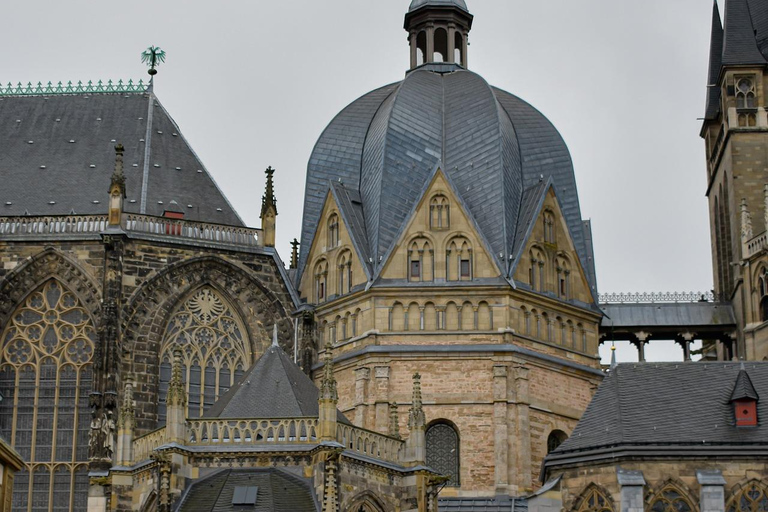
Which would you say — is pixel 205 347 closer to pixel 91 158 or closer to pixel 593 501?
pixel 91 158

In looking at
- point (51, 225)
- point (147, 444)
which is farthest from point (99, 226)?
point (147, 444)

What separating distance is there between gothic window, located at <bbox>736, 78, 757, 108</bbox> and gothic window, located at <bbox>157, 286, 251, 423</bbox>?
1792 centimetres

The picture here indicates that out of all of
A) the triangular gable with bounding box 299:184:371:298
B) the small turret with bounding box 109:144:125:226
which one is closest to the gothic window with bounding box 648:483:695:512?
the triangular gable with bounding box 299:184:371:298

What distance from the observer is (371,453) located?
143 feet

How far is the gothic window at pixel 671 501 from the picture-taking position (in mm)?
45531

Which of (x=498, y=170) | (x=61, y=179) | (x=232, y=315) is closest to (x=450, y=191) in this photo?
(x=498, y=170)

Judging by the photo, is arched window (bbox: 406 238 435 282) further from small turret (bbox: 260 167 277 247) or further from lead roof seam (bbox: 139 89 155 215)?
lead roof seam (bbox: 139 89 155 215)

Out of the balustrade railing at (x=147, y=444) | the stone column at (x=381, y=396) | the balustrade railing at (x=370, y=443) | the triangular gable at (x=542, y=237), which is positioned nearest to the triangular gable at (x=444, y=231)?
the triangular gable at (x=542, y=237)

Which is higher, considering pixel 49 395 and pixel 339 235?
pixel 339 235

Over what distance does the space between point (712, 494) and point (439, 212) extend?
44.3 ft

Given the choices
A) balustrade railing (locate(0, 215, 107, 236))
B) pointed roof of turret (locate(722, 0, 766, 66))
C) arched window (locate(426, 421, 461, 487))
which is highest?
pointed roof of turret (locate(722, 0, 766, 66))

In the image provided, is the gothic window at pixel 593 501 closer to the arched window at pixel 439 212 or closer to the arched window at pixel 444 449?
the arched window at pixel 444 449

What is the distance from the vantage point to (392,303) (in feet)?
178

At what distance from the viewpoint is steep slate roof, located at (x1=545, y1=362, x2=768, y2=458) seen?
46.1 meters
